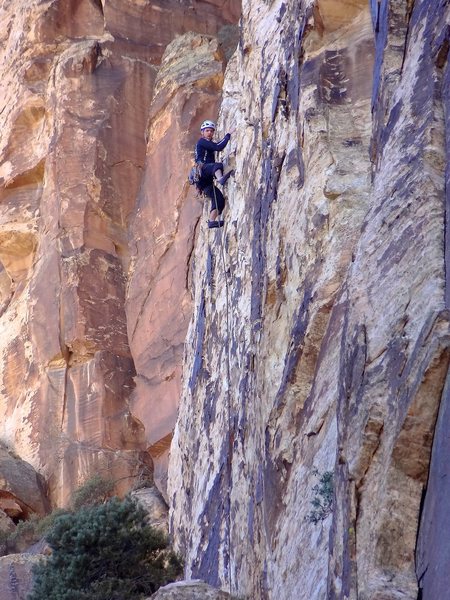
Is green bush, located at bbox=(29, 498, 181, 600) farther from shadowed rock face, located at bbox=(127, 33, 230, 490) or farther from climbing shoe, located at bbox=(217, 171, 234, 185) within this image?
shadowed rock face, located at bbox=(127, 33, 230, 490)

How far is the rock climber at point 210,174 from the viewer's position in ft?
56.3

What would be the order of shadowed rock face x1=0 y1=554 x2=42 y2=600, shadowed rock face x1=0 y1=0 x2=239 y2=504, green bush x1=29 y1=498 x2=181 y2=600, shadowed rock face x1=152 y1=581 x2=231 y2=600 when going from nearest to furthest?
shadowed rock face x1=152 y1=581 x2=231 y2=600
green bush x1=29 y1=498 x2=181 y2=600
shadowed rock face x1=0 y1=554 x2=42 y2=600
shadowed rock face x1=0 y1=0 x2=239 y2=504

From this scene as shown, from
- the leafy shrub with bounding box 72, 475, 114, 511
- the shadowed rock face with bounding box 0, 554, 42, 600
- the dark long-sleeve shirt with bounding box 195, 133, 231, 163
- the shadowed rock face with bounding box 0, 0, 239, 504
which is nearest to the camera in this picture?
the dark long-sleeve shirt with bounding box 195, 133, 231, 163

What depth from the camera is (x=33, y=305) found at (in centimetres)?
A: 2681

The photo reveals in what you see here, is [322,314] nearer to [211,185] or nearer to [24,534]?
[211,185]

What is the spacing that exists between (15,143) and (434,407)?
23459mm

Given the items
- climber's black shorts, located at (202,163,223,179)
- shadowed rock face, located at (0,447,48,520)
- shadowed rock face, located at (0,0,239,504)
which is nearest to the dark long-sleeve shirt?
climber's black shorts, located at (202,163,223,179)

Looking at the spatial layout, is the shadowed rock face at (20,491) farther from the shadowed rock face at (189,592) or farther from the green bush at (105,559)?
the shadowed rock face at (189,592)

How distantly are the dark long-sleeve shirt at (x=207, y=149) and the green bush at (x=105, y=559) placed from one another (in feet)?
18.7

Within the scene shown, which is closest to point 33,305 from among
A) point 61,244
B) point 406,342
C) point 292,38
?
point 61,244

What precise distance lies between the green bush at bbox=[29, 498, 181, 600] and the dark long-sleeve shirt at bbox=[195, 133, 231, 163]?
5706 mm

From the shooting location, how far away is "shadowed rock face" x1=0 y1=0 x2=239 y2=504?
80.5ft

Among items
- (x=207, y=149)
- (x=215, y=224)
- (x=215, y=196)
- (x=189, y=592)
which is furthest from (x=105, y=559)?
(x=207, y=149)

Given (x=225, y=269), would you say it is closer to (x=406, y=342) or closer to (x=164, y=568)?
(x=164, y=568)
